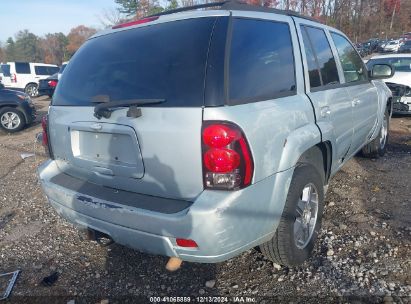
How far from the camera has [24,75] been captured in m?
20.1

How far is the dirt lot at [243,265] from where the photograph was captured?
2.59m

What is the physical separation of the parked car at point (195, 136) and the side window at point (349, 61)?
924 millimetres

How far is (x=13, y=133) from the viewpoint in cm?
938

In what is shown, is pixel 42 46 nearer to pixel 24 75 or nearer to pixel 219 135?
pixel 24 75

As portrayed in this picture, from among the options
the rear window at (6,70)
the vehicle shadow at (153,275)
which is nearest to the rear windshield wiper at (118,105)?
the vehicle shadow at (153,275)

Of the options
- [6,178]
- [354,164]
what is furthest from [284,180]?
[6,178]

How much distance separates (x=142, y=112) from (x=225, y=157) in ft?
2.01

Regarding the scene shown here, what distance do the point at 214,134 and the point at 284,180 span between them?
65 centimetres

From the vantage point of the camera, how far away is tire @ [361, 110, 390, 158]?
5293mm

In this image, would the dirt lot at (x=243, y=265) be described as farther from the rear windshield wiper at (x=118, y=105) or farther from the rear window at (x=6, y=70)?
the rear window at (x=6, y=70)

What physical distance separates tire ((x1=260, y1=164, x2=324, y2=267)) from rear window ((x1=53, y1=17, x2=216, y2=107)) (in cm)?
103

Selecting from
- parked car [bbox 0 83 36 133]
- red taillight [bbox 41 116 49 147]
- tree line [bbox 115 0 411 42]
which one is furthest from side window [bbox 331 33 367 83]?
tree line [bbox 115 0 411 42]

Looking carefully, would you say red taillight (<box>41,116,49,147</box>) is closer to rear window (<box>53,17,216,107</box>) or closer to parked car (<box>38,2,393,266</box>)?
parked car (<box>38,2,393,266</box>)

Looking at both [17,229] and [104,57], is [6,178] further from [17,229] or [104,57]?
[104,57]
